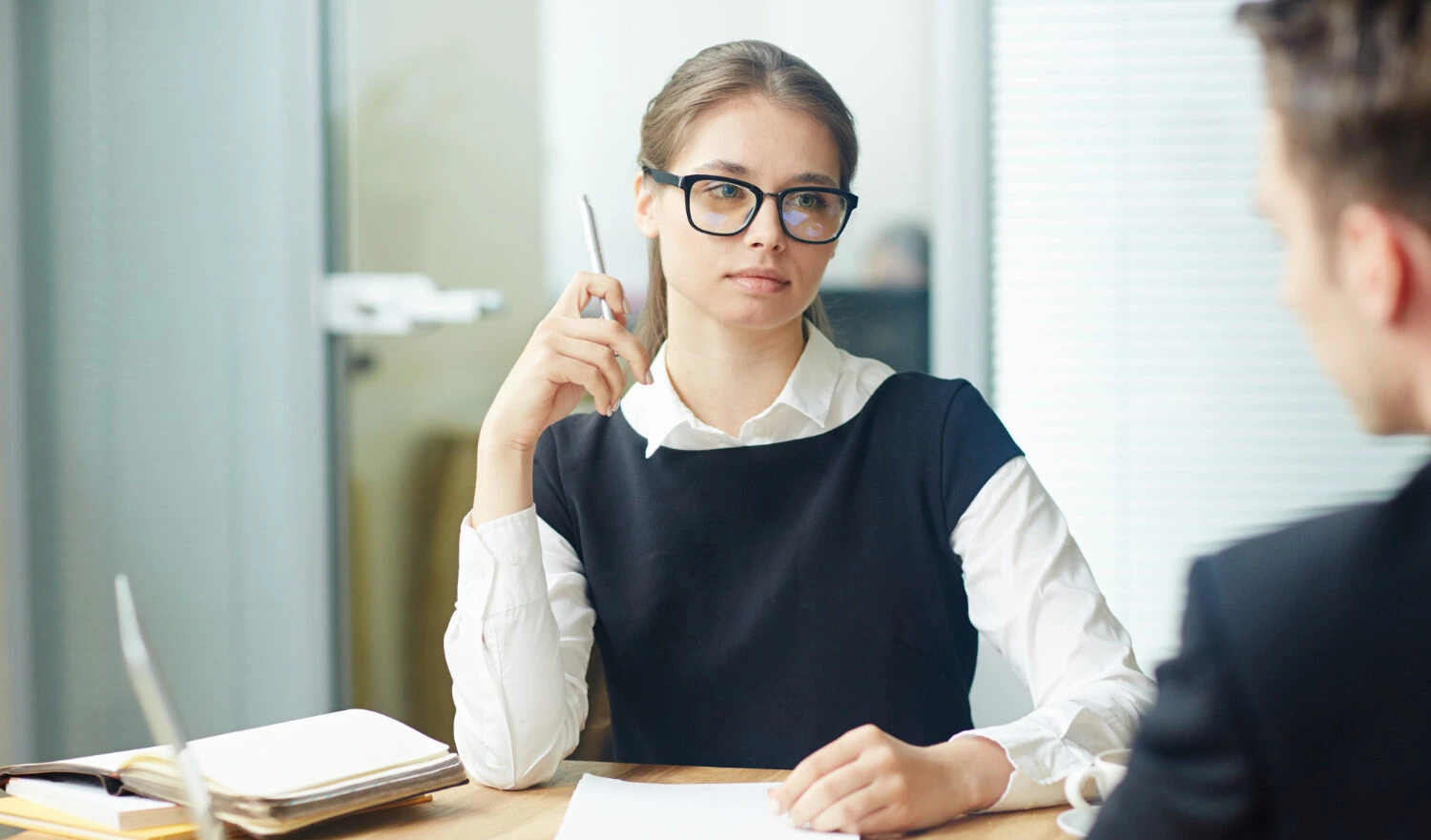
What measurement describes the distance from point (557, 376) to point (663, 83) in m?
1.19

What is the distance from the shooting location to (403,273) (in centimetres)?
241

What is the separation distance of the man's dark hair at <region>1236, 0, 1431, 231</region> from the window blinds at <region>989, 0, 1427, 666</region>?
1687 millimetres

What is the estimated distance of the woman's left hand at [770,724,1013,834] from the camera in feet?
2.95

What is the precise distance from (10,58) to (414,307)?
900 mm

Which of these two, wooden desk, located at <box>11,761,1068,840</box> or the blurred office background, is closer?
wooden desk, located at <box>11,761,1068,840</box>

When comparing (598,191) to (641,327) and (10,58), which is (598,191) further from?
(10,58)

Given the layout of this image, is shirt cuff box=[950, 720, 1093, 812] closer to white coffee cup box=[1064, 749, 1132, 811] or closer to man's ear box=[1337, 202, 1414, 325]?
white coffee cup box=[1064, 749, 1132, 811]

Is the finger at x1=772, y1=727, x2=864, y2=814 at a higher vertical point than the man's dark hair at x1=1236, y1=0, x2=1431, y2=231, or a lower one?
lower

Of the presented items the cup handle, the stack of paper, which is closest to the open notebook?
the stack of paper

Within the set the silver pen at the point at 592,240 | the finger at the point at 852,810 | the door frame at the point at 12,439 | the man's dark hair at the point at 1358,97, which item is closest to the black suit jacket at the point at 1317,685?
the man's dark hair at the point at 1358,97

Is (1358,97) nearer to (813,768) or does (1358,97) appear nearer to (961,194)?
(813,768)

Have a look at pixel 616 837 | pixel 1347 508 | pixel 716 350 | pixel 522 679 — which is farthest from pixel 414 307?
pixel 1347 508

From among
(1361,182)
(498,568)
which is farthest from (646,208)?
(1361,182)

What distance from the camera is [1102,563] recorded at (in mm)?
2170
